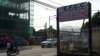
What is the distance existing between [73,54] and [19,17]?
3936cm

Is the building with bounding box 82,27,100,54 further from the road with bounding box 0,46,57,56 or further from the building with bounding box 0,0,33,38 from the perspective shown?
the building with bounding box 0,0,33,38

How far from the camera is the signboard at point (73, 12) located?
61.6 ft

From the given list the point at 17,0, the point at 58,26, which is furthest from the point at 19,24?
the point at 58,26

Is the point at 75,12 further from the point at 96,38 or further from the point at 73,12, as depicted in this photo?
the point at 96,38

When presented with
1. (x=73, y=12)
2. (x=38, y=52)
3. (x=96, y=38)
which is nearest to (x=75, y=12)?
(x=73, y=12)

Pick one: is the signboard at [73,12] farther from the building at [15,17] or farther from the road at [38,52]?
the building at [15,17]

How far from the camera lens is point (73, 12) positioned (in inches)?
786

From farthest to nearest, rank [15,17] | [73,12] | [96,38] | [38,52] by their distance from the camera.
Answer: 1. [15,17]
2. [38,52]
3. [96,38]
4. [73,12]

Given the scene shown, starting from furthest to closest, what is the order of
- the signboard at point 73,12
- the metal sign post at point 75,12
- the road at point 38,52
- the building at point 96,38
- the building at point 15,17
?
the building at point 15,17, the road at point 38,52, the building at point 96,38, the signboard at point 73,12, the metal sign post at point 75,12

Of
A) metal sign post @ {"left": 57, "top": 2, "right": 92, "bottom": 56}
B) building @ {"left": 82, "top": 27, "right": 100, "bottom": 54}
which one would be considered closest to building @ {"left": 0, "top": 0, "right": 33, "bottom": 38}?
metal sign post @ {"left": 57, "top": 2, "right": 92, "bottom": 56}

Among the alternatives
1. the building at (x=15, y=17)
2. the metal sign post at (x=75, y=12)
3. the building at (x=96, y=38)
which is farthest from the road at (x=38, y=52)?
the building at (x=15, y=17)

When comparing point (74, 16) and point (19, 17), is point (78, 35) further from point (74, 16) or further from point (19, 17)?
point (19, 17)

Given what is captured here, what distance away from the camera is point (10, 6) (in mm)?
56031

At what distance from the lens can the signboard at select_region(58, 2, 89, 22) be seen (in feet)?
61.6
